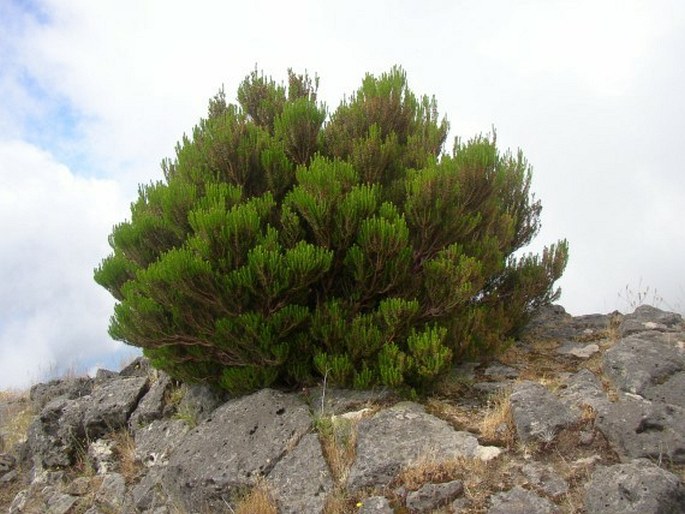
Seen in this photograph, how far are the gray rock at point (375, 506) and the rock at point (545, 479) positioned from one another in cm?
124

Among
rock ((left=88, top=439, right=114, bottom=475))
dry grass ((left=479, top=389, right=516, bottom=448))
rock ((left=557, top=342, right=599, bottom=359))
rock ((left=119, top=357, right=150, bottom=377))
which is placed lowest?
rock ((left=88, top=439, right=114, bottom=475))

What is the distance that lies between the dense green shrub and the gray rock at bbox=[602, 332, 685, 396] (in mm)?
1335

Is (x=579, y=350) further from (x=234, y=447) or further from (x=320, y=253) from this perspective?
(x=234, y=447)

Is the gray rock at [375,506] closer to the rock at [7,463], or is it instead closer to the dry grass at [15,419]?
the rock at [7,463]

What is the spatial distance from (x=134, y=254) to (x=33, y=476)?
3.76m

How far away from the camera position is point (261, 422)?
23.6ft

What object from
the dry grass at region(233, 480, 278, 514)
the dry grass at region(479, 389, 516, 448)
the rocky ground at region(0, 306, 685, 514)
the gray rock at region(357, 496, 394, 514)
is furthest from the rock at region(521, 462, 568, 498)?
the dry grass at region(233, 480, 278, 514)

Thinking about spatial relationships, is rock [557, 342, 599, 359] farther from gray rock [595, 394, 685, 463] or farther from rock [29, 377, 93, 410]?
rock [29, 377, 93, 410]

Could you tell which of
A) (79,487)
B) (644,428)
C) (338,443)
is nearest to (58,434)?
(79,487)

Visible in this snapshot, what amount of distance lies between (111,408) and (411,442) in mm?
4935

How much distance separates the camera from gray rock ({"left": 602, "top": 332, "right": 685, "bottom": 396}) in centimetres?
697

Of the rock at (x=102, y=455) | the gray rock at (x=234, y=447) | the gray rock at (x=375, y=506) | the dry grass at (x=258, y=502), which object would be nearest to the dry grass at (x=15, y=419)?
the rock at (x=102, y=455)

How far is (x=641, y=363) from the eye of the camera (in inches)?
284

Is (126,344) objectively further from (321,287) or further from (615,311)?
(615,311)
